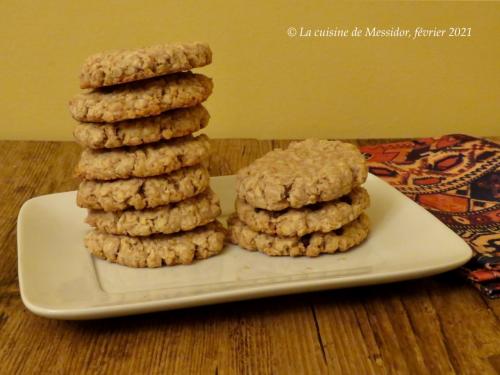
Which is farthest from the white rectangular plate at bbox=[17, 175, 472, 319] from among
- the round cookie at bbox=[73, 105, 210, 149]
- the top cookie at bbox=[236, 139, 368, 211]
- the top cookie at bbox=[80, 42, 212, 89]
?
the top cookie at bbox=[80, 42, 212, 89]

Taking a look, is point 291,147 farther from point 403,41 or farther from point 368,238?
point 403,41

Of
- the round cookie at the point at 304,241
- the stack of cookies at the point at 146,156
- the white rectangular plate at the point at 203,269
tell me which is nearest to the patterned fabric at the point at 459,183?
the white rectangular plate at the point at 203,269

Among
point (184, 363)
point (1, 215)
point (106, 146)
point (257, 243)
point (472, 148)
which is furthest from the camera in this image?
point (472, 148)

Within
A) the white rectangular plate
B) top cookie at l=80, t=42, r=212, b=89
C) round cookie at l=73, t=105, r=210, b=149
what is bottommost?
the white rectangular plate

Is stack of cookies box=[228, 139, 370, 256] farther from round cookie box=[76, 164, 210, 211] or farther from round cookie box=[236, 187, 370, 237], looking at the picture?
round cookie box=[76, 164, 210, 211]

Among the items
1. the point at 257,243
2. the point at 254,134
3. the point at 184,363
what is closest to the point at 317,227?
the point at 257,243
